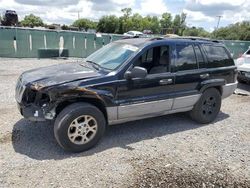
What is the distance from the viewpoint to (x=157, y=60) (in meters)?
4.80

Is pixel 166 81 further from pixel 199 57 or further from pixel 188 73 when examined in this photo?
pixel 199 57

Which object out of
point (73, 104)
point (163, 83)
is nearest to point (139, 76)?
point (163, 83)

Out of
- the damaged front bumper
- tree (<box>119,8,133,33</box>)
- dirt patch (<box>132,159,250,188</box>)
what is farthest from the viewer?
tree (<box>119,8,133,33</box>)

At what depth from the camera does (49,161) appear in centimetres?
364

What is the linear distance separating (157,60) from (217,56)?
1.51 metres

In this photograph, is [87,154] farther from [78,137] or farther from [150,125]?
[150,125]

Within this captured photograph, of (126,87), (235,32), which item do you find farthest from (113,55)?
(235,32)

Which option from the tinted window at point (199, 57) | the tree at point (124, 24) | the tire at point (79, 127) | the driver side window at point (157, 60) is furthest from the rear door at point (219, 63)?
the tree at point (124, 24)

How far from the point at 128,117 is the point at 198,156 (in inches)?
51.0

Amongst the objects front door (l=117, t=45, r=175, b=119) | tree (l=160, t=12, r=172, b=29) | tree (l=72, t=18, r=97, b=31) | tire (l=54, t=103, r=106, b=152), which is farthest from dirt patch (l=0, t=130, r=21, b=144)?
tree (l=72, t=18, r=97, b=31)

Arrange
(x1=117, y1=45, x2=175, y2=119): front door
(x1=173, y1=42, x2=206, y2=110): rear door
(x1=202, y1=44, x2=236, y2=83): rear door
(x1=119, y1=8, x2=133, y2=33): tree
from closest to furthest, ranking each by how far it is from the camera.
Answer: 1. (x1=117, y1=45, x2=175, y2=119): front door
2. (x1=173, y1=42, x2=206, y2=110): rear door
3. (x1=202, y1=44, x2=236, y2=83): rear door
4. (x1=119, y1=8, x2=133, y2=33): tree

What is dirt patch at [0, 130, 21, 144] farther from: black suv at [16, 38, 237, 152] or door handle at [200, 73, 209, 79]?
door handle at [200, 73, 209, 79]

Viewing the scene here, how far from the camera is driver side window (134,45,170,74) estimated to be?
4.59 metres

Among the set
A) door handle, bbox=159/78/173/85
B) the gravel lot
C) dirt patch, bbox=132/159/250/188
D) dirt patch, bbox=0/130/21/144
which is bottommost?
dirt patch, bbox=132/159/250/188
